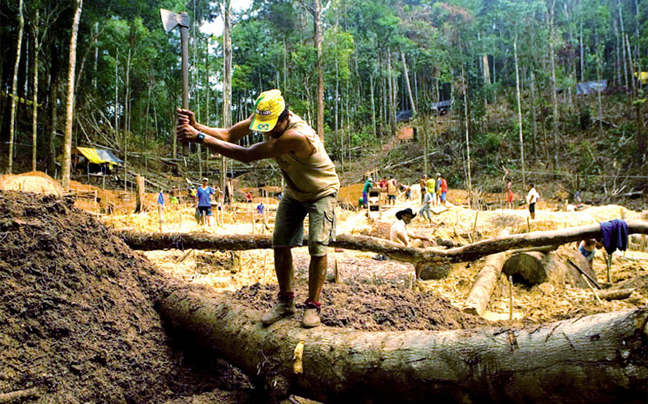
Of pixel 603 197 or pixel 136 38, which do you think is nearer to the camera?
pixel 603 197

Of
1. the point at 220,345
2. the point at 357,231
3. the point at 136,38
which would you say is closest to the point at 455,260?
the point at 220,345

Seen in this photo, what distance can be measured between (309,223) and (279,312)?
647mm

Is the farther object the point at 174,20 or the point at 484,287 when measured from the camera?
the point at 484,287

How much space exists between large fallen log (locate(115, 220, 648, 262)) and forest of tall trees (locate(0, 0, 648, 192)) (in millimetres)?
14816

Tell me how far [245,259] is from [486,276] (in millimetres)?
4205

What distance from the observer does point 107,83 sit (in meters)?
29.1

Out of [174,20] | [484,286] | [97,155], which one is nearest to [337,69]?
[97,155]

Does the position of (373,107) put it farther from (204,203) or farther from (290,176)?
(290,176)

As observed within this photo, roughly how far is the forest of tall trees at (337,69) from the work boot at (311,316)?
16.7 metres

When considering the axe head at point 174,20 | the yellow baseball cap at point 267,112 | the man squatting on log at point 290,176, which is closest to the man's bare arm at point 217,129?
the man squatting on log at point 290,176

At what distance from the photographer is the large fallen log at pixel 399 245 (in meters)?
3.33

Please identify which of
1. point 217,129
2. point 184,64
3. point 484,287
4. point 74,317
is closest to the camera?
point 74,317

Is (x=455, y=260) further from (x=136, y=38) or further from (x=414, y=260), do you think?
(x=136, y=38)

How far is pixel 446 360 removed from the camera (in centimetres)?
220
